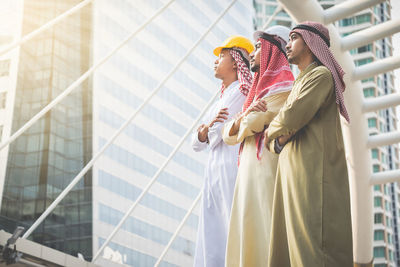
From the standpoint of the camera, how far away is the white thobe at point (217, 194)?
146 inches

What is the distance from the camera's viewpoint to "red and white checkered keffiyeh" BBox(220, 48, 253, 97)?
3953 mm

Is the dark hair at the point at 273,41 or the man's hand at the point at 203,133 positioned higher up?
the dark hair at the point at 273,41

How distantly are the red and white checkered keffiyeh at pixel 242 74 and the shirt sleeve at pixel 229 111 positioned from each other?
0.23ft

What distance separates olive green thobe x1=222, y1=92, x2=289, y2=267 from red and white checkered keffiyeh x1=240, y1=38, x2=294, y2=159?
0.18ft

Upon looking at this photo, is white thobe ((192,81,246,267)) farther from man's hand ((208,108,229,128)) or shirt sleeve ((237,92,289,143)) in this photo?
shirt sleeve ((237,92,289,143))

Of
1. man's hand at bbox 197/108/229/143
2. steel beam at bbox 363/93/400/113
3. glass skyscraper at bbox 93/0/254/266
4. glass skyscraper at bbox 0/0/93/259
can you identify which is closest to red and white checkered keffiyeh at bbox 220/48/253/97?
man's hand at bbox 197/108/229/143

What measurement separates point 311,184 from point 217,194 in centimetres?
121

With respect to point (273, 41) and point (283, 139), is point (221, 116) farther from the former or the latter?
point (283, 139)

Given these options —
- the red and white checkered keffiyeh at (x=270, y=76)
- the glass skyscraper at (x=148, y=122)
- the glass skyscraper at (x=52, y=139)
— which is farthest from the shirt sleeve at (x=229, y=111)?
the glass skyscraper at (x=148, y=122)

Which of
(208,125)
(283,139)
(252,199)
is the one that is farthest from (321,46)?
(208,125)

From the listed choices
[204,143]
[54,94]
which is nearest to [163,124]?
[54,94]

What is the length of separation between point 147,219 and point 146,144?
7.07m

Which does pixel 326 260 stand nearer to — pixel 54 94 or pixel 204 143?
pixel 204 143

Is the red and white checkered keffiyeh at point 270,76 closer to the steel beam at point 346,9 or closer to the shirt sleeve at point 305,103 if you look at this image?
the shirt sleeve at point 305,103
